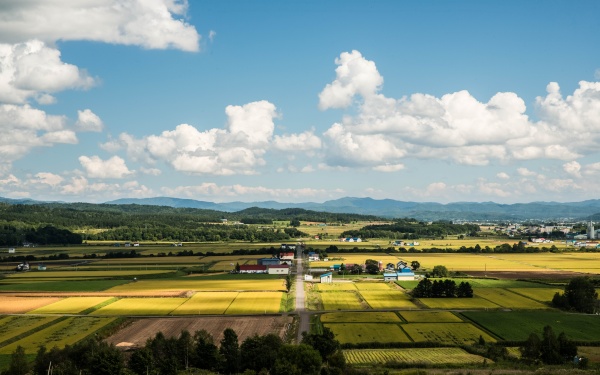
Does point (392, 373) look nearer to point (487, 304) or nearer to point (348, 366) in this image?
point (348, 366)

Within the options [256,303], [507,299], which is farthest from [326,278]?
[507,299]

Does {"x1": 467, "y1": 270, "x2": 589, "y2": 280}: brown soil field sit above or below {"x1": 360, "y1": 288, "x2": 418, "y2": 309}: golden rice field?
above

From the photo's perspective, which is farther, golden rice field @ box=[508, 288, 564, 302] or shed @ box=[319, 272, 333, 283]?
shed @ box=[319, 272, 333, 283]

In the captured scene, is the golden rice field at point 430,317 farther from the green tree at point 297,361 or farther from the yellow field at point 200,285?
the yellow field at point 200,285

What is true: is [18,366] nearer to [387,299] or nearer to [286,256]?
[387,299]

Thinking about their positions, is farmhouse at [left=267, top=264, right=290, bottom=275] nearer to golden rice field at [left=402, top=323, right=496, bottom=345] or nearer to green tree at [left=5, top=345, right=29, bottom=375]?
golden rice field at [left=402, top=323, right=496, bottom=345]

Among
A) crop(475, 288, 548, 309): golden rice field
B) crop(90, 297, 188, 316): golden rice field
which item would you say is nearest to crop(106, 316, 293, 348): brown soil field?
crop(90, 297, 188, 316): golden rice field

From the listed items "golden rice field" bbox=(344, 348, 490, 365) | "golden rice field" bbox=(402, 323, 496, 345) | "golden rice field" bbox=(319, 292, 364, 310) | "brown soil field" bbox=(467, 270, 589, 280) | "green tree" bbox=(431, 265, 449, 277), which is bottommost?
"golden rice field" bbox=(344, 348, 490, 365)
